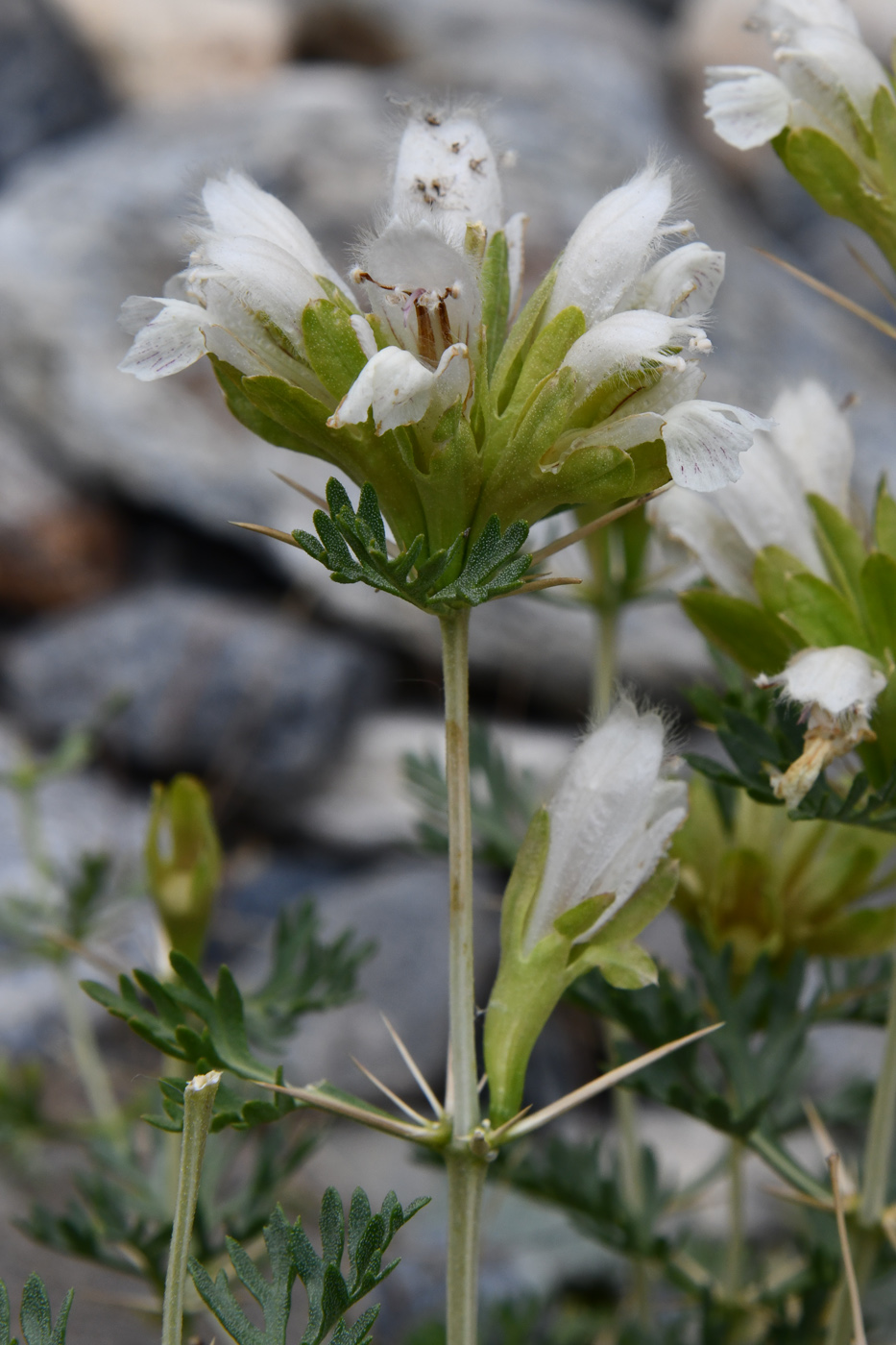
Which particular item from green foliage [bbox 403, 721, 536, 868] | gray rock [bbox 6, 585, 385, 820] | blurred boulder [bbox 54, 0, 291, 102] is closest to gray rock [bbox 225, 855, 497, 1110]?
gray rock [bbox 6, 585, 385, 820]

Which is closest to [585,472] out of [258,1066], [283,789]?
[258,1066]

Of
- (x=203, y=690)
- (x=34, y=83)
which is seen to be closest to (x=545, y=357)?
(x=203, y=690)

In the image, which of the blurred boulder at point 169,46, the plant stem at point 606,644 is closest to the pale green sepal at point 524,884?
the plant stem at point 606,644

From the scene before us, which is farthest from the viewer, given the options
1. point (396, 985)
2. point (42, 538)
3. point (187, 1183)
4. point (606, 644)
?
point (42, 538)

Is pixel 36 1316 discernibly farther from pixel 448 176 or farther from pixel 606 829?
pixel 448 176

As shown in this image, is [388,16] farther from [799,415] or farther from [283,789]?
[799,415]

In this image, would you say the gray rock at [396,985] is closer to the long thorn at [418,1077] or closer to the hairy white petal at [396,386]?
the long thorn at [418,1077]
